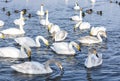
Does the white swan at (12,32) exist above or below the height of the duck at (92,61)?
above

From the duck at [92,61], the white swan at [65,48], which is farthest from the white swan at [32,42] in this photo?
the duck at [92,61]

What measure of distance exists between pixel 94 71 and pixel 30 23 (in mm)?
19204

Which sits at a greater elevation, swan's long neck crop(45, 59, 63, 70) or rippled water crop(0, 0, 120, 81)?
swan's long neck crop(45, 59, 63, 70)

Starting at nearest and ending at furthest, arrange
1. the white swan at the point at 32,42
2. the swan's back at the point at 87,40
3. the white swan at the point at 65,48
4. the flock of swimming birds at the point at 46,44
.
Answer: the flock of swimming birds at the point at 46,44, the white swan at the point at 65,48, the white swan at the point at 32,42, the swan's back at the point at 87,40

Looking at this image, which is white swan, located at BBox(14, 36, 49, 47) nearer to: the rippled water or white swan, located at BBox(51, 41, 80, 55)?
the rippled water

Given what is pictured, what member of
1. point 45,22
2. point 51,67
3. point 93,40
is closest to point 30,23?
point 45,22

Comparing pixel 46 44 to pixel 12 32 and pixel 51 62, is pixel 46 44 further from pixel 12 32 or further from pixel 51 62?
pixel 51 62

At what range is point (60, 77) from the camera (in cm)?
1919

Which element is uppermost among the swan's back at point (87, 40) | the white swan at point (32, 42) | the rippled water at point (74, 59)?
the white swan at point (32, 42)

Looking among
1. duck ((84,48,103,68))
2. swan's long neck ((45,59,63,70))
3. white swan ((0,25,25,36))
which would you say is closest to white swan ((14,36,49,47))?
white swan ((0,25,25,36))

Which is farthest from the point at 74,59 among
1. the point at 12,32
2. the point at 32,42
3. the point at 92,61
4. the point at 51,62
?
the point at 12,32

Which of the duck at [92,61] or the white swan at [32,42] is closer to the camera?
the duck at [92,61]

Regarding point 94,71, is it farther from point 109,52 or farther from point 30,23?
point 30,23

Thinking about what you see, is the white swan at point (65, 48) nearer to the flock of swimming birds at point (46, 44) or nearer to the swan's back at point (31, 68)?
the flock of swimming birds at point (46, 44)
